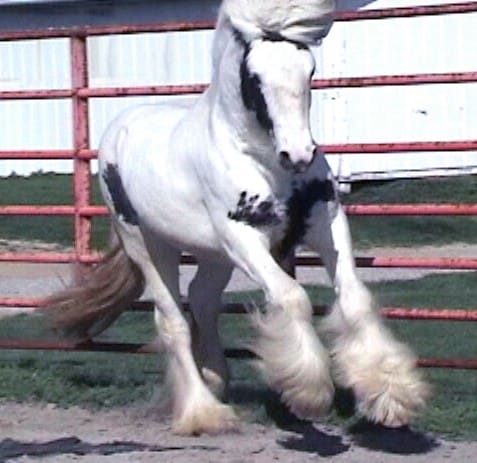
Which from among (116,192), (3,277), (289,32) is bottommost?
(3,277)

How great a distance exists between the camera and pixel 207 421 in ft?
24.0

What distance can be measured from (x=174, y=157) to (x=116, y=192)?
2.06ft

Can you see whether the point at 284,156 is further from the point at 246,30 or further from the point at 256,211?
the point at 246,30

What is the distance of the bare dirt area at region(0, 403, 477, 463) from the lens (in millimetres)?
6871

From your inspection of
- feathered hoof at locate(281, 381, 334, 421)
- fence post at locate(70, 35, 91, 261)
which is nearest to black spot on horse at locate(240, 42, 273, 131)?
feathered hoof at locate(281, 381, 334, 421)

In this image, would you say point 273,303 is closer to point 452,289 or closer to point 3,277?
point 452,289

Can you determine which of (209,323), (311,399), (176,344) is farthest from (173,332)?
(311,399)

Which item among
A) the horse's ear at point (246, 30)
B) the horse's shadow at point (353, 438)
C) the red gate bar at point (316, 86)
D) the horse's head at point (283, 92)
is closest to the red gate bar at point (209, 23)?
the red gate bar at point (316, 86)

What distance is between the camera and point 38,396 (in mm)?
8312

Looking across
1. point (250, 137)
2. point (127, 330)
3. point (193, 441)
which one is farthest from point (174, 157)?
point (127, 330)

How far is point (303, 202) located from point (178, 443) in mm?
1155

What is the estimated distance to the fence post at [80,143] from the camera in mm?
8672

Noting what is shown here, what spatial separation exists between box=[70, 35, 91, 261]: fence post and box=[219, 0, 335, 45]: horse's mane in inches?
84.0

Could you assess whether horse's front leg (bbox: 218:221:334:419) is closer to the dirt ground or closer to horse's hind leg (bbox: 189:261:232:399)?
the dirt ground
